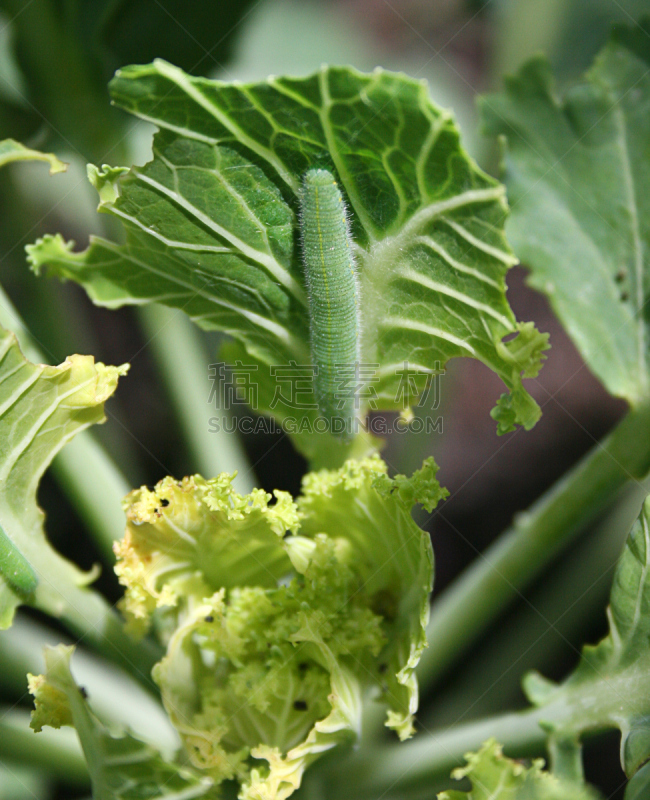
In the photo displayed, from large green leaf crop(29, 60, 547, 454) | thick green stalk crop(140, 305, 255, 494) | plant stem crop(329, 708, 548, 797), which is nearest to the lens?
large green leaf crop(29, 60, 547, 454)


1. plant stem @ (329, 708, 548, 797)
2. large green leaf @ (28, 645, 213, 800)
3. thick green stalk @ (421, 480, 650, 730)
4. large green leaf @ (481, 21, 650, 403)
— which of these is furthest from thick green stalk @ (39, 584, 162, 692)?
large green leaf @ (481, 21, 650, 403)

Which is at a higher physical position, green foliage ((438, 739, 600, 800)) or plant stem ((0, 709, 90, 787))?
green foliage ((438, 739, 600, 800))

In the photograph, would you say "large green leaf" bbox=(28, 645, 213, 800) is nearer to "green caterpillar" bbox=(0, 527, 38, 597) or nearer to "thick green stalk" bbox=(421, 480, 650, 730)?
"green caterpillar" bbox=(0, 527, 38, 597)

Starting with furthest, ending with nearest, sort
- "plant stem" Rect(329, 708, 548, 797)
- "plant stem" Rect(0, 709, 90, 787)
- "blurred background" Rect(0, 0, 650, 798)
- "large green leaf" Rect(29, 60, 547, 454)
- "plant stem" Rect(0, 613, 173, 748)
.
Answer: "blurred background" Rect(0, 0, 650, 798) → "plant stem" Rect(0, 613, 173, 748) → "plant stem" Rect(0, 709, 90, 787) → "plant stem" Rect(329, 708, 548, 797) → "large green leaf" Rect(29, 60, 547, 454)

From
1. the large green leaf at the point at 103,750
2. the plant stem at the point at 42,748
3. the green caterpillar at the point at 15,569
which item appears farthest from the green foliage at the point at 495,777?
the plant stem at the point at 42,748

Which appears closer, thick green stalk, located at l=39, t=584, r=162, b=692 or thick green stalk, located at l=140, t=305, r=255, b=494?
thick green stalk, located at l=39, t=584, r=162, b=692

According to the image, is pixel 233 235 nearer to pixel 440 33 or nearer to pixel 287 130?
pixel 287 130

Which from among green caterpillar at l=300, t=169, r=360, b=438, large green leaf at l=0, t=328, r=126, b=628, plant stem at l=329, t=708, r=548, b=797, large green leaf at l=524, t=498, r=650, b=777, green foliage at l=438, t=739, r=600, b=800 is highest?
green caterpillar at l=300, t=169, r=360, b=438

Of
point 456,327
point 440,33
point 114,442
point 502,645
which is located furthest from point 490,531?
point 440,33
